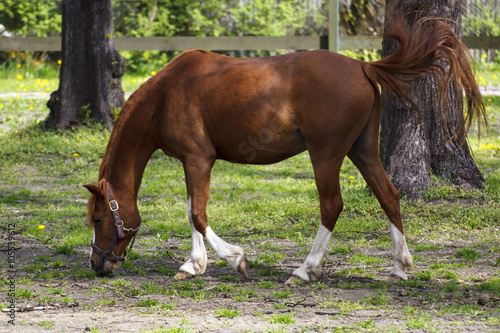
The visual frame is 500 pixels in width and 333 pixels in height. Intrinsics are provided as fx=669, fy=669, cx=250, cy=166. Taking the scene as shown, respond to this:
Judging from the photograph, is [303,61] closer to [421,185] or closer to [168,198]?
[421,185]

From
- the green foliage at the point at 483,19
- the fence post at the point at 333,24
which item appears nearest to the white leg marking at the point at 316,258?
the fence post at the point at 333,24

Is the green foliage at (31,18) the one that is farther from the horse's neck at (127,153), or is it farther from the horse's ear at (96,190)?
the horse's ear at (96,190)

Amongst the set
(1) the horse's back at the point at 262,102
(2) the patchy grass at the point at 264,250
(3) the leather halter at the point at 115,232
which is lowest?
(2) the patchy grass at the point at 264,250

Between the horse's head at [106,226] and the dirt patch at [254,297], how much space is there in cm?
13

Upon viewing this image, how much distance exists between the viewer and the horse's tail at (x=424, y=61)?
14.7ft

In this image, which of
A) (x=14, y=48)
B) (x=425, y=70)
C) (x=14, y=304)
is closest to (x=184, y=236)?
(x=14, y=304)

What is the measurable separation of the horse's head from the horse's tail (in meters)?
1.97

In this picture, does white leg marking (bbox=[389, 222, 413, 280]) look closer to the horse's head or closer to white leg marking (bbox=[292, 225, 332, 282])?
white leg marking (bbox=[292, 225, 332, 282])

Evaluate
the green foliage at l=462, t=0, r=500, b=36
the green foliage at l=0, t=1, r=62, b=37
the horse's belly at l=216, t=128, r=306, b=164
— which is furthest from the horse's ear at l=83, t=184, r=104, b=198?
the green foliage at l=0, t=1, r=62, b=37

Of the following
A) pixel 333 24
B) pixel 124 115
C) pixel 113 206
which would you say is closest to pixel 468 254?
pixel 113 206

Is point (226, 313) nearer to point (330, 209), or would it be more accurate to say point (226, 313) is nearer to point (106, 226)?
point (330, 209)

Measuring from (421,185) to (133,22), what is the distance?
10576 mm

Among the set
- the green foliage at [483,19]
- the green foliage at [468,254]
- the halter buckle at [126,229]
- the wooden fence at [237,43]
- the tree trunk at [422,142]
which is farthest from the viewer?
the green foliage at [483,19]

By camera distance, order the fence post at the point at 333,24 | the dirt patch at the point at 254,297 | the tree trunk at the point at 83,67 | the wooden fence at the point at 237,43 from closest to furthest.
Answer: the dirt patch at the point at 254,297 → the tree trunk at the point at 83,67 → the fence post at the point at 333,24 → the wooden fence at the point at 237,43
